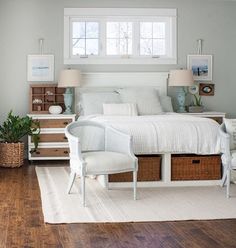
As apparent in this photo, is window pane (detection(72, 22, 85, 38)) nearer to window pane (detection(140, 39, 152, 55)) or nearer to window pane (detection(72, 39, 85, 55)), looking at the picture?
window pane (detection(72, 39, 85, 55))

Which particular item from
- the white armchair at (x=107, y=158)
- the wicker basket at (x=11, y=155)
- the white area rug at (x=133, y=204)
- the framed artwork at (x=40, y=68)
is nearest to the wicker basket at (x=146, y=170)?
the white area rug at (x=133, y=204)

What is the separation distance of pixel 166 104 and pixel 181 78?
1.50 ft

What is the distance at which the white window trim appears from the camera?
8391mm

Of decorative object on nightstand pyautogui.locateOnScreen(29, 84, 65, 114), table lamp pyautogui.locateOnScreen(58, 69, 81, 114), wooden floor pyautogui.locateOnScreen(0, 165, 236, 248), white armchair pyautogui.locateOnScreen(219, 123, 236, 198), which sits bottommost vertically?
wooden floor pyautogui.locateOnScreen(0, 165, 236, 248)

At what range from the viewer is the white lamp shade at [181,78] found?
821 centimetres

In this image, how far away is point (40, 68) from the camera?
8328 millimetres

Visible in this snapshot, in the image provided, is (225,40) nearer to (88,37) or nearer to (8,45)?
(88,37)

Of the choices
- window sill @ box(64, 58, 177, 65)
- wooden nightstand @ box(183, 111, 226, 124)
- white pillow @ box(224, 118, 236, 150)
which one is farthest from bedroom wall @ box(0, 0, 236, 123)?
white pillow @ box(224, 118, 236, 150)

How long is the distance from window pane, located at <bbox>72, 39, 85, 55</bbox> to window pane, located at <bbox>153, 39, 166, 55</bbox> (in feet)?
3.85

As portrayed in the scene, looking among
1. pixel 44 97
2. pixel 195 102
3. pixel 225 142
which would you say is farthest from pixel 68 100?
pixel 225 142

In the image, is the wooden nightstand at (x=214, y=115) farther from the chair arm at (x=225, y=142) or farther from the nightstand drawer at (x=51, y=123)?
the chair arm at (x=225, y=142)

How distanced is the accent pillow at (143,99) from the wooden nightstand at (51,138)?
0.84 m

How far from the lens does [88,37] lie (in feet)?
28.4

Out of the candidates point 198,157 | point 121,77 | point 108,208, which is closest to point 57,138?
point 121,77
